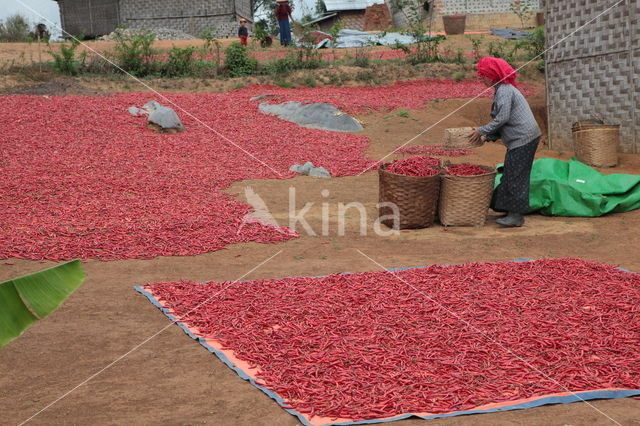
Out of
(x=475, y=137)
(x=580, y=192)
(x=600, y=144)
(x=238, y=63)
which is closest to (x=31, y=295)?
(x=475, y=137)

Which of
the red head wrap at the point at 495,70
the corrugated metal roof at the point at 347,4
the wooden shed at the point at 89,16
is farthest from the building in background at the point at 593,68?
the corrugated metal roof at the point at 347,4

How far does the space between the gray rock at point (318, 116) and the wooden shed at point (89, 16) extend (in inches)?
589

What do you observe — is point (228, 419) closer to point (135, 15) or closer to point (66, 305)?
point (66, 305)

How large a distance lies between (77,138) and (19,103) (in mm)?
2634

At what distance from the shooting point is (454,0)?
29625 millimetres

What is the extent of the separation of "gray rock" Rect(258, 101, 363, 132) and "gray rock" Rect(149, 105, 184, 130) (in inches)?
92.0

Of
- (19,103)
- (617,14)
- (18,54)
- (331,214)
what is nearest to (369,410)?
(331,214)

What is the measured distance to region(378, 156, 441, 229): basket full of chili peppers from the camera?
6.80 meters

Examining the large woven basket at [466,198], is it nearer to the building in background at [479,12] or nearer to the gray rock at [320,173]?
the gray rock at [320,173]

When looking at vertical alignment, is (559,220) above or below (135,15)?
below

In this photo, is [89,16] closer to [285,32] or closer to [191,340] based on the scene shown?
[285,32]

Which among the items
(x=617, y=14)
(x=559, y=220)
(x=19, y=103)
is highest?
(x=617, y=14)

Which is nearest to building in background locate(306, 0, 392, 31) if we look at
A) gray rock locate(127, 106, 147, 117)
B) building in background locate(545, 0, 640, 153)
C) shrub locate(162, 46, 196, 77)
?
shrub locate(162, 46, 196, 77)

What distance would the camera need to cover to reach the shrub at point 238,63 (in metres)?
17.2
